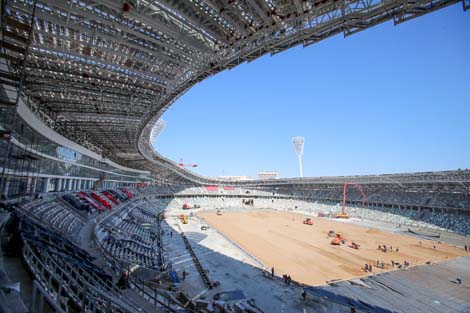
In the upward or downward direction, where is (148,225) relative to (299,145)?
downward

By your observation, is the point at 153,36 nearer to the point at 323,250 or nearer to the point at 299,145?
the point at 323,250

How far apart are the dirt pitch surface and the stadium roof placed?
17.3 m

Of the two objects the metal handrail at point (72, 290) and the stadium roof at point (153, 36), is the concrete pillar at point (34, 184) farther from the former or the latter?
the metal handrail at point (72, 290)

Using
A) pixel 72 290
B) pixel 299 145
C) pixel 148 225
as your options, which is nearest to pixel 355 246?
pixel 148 225

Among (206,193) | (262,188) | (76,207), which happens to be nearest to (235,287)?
(76,207)

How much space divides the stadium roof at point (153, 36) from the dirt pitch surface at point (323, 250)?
17343mm

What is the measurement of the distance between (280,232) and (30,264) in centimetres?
3587

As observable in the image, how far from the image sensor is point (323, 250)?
92.5ft

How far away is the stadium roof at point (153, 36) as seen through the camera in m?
9.13

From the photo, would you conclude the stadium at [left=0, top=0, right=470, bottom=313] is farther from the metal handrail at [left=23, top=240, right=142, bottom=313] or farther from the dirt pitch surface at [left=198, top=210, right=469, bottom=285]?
the dirt pitch surface at [left=198, top=210, right=469, bottom=285]

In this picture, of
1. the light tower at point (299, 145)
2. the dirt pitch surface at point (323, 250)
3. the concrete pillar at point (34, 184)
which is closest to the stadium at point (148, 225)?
the dirt pitch surface at point (323, 250)

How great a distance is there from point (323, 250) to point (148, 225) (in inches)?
878

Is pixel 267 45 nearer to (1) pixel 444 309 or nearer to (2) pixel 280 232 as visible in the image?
(1) pixel 444 309

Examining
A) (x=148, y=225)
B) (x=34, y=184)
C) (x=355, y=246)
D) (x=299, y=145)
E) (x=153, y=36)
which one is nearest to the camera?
(x=153, y=36)
